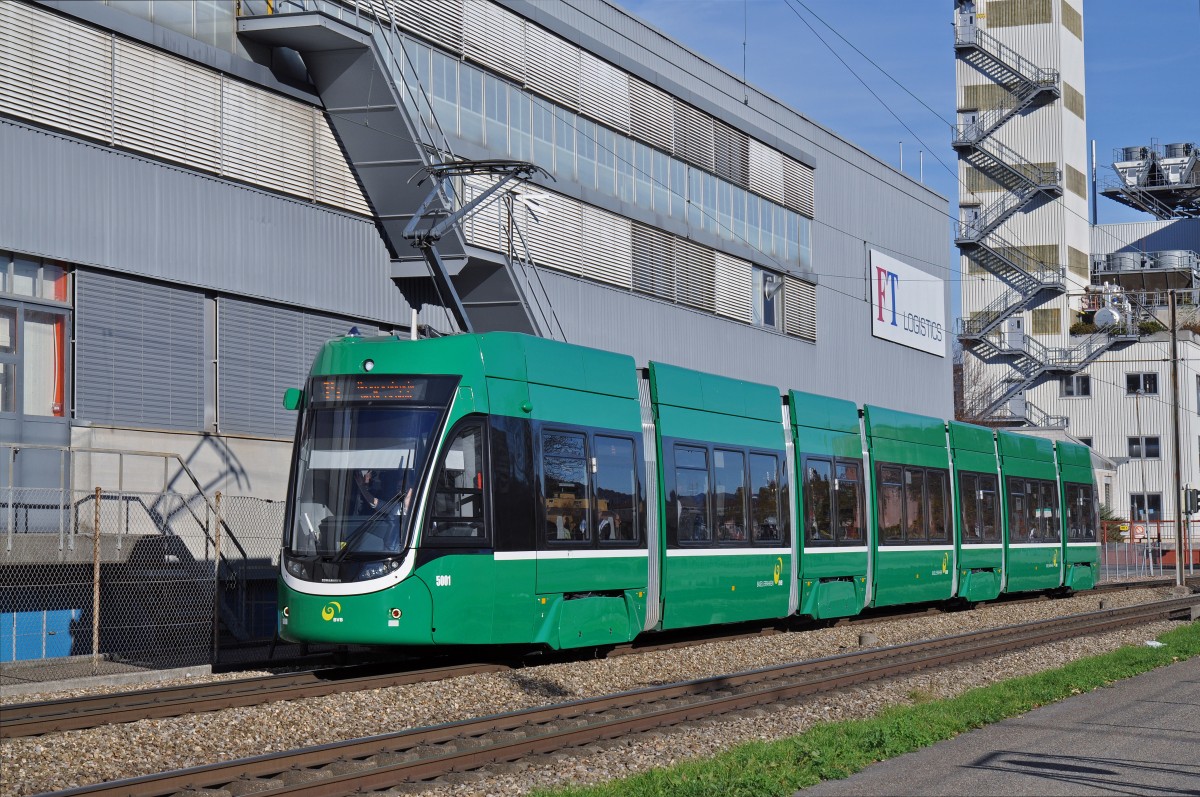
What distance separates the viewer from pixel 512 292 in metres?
28.4

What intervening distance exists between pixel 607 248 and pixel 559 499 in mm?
17484

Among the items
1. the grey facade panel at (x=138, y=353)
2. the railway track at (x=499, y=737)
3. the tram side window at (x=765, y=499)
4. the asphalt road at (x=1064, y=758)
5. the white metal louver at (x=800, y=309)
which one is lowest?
the asphalt road at (x=1064, y=758)

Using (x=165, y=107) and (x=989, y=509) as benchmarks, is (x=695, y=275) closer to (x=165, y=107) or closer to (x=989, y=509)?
(x=989, y=509)

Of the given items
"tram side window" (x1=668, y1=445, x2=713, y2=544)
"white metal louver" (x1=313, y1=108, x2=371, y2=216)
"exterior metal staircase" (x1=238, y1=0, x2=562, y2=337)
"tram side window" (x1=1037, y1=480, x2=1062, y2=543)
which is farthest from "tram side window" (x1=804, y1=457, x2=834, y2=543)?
"tram side window" (x1=1037, y1=480, x2=1062, y2=543)

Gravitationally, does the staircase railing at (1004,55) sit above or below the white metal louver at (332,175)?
above

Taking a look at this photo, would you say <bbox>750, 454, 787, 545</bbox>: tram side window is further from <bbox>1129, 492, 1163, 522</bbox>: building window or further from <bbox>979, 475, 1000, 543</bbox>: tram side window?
<bbox>1129, 492, 1163, 522</bbox>: building window

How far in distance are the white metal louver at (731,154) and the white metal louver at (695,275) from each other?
2386mm

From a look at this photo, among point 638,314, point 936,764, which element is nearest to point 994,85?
point 638,314

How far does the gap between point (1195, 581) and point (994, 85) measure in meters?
35.6

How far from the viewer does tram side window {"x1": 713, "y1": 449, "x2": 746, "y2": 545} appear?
63.6ft

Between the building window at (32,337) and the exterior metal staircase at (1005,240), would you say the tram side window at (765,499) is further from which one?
the exterior metal staircase at (1005,240)

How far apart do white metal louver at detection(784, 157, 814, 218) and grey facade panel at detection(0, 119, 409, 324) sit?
1729cm

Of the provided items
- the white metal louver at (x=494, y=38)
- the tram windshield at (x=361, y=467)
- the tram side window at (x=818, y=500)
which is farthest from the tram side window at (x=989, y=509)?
the tram windshield at (x=361, y=467)

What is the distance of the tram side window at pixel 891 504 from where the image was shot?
24.3 m
